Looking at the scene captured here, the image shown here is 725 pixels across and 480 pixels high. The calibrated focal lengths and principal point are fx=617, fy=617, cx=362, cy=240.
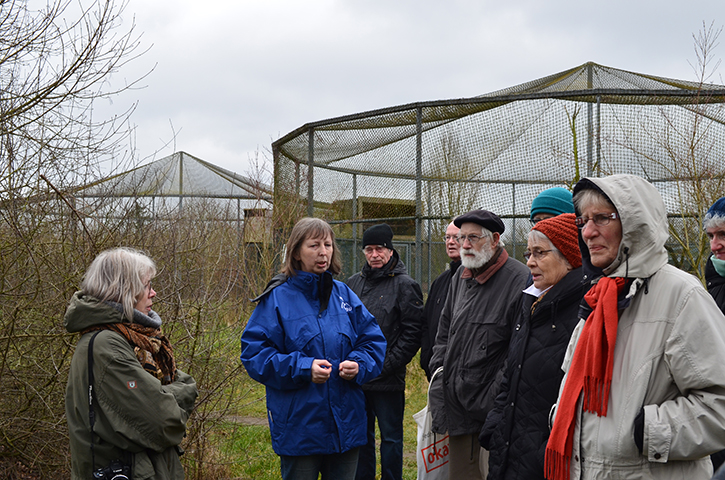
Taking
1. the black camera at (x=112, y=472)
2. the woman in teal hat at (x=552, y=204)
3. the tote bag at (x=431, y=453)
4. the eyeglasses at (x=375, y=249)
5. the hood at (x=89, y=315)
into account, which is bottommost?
the tote bag at (x=431, y=453)

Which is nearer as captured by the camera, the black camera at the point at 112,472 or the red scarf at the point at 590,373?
the red scarf at the point at 590,373

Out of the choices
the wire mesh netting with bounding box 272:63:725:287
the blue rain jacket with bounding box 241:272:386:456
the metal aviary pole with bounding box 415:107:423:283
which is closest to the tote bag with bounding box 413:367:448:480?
the blue rain jacket with bounding box 241:272:386:456

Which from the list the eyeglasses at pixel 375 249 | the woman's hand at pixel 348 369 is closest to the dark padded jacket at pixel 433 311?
the eyeglasses at pixel 375 249

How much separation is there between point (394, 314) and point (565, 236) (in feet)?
7.31

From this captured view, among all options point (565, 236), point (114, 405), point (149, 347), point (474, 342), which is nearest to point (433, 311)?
point (474, 342)

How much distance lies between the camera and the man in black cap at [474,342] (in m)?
3.53

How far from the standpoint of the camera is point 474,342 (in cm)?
360

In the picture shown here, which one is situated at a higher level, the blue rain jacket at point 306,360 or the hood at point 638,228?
the hood at point 638,228

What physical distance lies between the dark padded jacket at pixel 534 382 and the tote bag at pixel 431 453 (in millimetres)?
987

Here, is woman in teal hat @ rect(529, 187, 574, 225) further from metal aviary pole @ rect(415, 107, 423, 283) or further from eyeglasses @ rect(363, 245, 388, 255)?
metal aviary pole @ rect(415, 107, 423, 283)

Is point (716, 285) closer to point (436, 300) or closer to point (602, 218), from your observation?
point (602, 218)

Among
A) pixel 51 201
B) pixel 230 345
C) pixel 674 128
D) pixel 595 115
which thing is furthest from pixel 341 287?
pixel 674 128

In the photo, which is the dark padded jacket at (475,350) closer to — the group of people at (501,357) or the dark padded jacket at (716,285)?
the group of people at (501,357)

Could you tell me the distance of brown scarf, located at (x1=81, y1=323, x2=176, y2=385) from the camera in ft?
9.02
